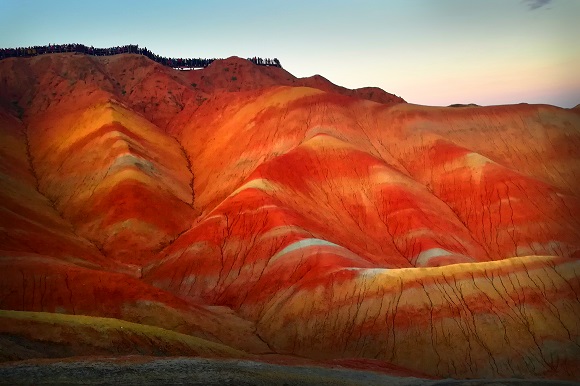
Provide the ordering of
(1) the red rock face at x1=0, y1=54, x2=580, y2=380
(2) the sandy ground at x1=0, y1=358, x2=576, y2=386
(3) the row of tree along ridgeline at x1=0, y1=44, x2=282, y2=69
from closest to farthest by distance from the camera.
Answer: (2) the sandy ground at x1=0, y1=358, x2=576, y2=386 < (1) the red rock face at x1=0, y1=54, x2=580, y2=380 < (3) the row of tree along ridgeline at x1=0, y1=44, x2=282, y2=69

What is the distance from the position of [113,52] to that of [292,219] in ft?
292

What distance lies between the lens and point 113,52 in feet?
465

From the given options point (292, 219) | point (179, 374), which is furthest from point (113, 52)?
point (179, 374)

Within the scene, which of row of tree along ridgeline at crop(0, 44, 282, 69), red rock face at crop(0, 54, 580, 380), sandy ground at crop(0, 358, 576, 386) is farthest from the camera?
row of tree along ridgeline at crop(0, 44, 282, 69)

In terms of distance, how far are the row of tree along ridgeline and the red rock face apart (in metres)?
4.94

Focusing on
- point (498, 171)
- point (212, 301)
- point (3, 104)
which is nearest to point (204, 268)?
point (212, 301)

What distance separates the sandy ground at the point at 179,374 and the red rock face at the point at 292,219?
1008 centimetres

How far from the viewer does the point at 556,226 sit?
256ft

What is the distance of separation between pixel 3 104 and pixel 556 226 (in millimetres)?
100100

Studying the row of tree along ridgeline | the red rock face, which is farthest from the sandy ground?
the row of tree along ridgeline

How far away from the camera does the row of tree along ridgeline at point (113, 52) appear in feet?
436

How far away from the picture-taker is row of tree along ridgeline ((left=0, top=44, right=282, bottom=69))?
13300cm

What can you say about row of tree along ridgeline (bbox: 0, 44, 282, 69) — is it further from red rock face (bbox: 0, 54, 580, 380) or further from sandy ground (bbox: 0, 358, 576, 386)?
sandy ground (bbox: 0, 358, 576, 386)

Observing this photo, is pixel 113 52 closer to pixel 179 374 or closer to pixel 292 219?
pixel 292 219
